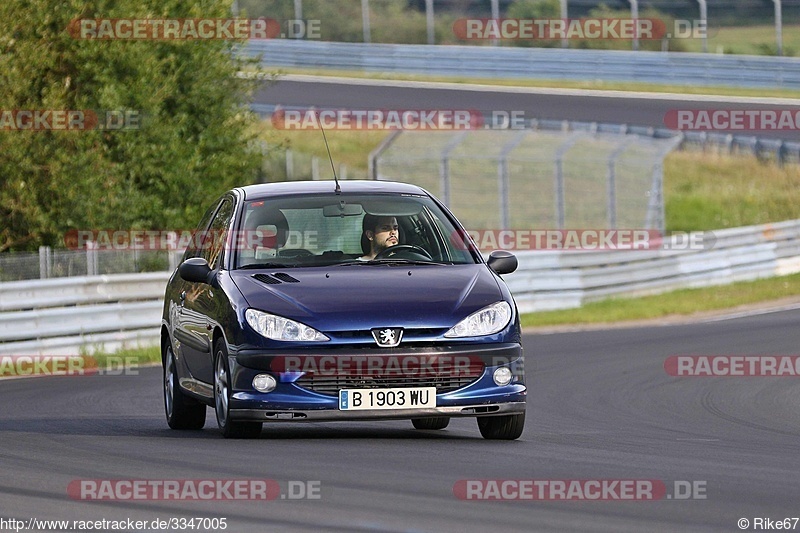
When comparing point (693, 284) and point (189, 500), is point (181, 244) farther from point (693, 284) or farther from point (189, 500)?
point (189, 500)

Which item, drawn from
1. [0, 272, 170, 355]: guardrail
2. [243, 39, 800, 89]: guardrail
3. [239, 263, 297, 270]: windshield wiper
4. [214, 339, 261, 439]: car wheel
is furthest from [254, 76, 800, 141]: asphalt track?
[214, 339, 261, 439]: car wheel

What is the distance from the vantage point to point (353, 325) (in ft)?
31.0

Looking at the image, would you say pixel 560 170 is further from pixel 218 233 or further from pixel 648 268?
pixel 218 233

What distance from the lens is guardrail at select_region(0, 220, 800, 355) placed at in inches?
707

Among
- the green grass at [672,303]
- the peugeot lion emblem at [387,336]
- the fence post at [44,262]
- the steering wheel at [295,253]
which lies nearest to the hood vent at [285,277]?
the steering wheel at [295,253]

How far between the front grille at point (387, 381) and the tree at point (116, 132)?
41.7ft

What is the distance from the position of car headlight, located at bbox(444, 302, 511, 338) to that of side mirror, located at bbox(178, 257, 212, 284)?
6.03 feet

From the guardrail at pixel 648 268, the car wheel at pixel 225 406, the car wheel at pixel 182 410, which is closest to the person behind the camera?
the car wheel at pixel 225 406

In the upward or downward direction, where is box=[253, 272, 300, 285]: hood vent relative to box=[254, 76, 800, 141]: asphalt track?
upward

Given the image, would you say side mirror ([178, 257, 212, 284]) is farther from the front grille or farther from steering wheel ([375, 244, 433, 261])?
the front grille

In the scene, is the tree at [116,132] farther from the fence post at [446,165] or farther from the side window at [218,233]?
the side window at [218,233]

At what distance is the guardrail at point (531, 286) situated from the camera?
59.0 feet

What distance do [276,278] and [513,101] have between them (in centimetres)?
3252

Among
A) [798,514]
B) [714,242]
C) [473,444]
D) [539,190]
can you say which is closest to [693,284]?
[714,242]
